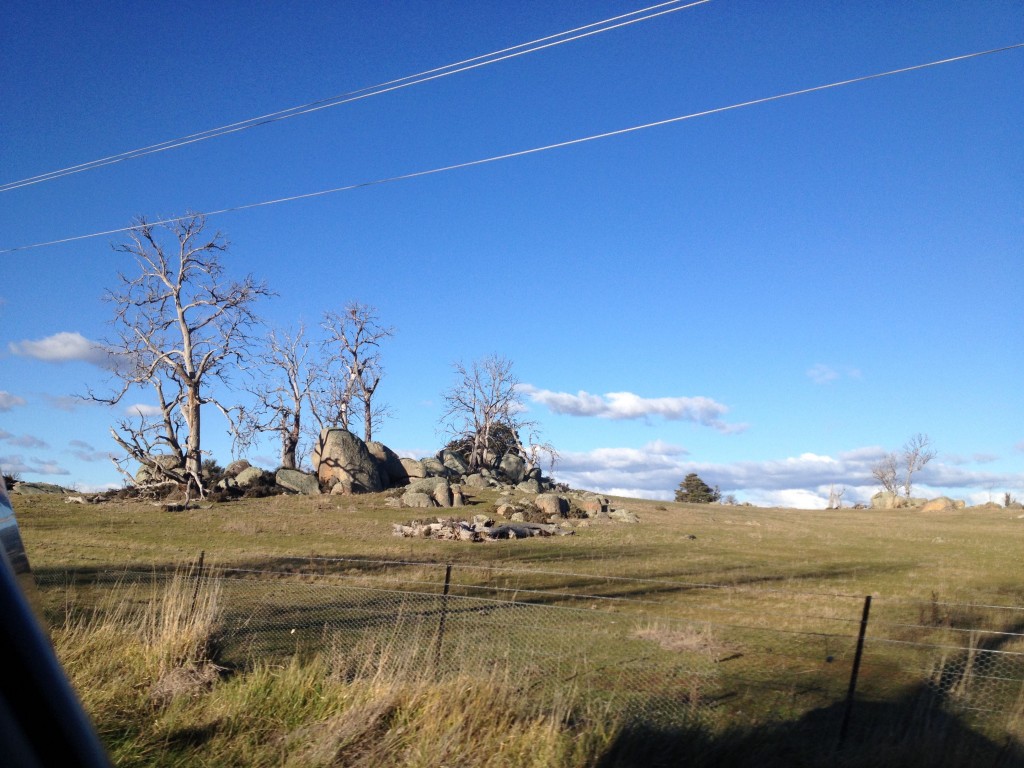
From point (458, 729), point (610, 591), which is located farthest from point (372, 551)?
point (458, 729)

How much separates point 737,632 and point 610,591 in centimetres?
533

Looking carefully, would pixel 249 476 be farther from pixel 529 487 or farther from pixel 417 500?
pixel 529 487

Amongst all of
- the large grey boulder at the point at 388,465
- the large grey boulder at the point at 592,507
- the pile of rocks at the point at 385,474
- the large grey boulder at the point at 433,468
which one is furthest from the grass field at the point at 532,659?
the large grey boulder at the point at 433,468

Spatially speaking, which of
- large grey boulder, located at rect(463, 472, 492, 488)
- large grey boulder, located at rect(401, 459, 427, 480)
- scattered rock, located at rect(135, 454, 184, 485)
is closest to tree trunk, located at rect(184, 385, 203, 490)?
Result: scattered rock, located at rect(135, 454, 184, 485)

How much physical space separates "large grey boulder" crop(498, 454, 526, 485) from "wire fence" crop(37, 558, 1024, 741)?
46251mm

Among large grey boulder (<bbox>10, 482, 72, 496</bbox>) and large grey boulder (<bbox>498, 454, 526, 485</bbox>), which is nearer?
large grey boulder (<bbox>10, 482, 72, 496</bbox>)

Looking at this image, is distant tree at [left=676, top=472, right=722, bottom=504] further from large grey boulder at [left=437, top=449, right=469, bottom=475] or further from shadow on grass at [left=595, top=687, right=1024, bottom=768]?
shadow on grass at [left=595, top=687, right=1024, bottom=768]

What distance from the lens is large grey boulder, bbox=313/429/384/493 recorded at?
4896 centimetres

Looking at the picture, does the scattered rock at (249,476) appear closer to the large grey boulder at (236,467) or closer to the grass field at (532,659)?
the large grey boulder at (236,467)

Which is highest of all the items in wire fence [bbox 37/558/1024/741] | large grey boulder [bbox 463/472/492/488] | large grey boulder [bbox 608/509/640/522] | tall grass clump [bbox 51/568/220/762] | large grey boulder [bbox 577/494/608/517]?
large grey boulder [bbox 463/472/492/488]

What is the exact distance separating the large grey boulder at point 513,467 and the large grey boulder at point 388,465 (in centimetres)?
1240

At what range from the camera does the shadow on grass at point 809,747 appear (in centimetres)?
653

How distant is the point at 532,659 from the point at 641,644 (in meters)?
2.87

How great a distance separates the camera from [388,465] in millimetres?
54188
